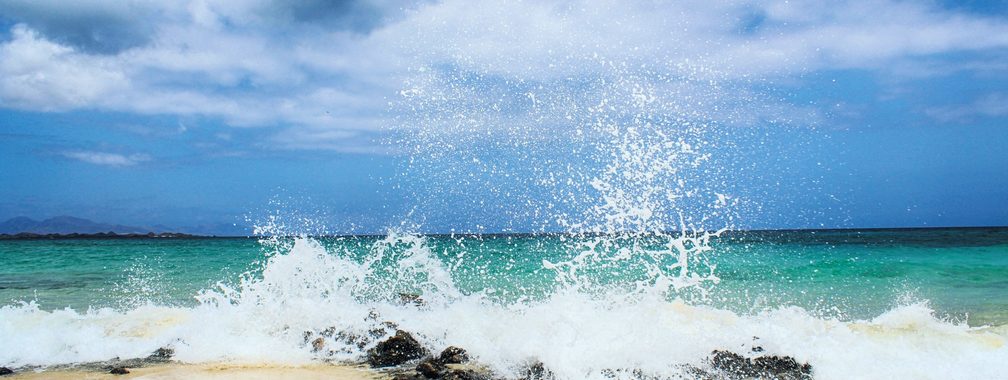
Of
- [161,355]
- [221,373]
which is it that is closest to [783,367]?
[221,373]

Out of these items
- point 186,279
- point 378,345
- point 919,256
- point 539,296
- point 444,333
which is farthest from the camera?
point 919,256

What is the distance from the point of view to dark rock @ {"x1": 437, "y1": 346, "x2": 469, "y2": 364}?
6973mm

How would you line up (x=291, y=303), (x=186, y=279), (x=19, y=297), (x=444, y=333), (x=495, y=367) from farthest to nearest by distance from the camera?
1. (x=186, y=279)
2. (x=19, y=297)
3. (x=291, y=303)
4. (x=444, y=333)
5. (x=495, y=367)

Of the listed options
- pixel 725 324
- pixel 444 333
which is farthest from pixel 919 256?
pixel 444 333

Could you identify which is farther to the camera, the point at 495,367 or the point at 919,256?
the point at 919,256

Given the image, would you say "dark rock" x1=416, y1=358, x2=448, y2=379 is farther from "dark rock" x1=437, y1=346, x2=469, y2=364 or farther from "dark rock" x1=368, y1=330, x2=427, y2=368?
"dark rock" x1=368, y1=330, x2=427, y2=368

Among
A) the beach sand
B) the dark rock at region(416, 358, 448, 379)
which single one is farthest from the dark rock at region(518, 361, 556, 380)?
the beach sand

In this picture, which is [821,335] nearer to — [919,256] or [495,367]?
[495,367]

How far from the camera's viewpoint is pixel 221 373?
6809mm

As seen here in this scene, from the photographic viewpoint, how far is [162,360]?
7.46m

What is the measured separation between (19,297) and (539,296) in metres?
11.8

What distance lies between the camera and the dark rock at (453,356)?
697 centimetres

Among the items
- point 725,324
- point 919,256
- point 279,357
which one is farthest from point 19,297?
point 919,256

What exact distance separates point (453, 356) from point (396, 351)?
0.72m
